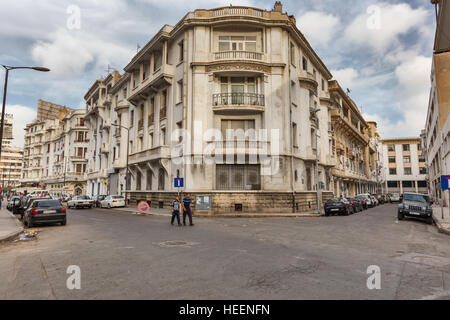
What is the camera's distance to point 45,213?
15.4 m

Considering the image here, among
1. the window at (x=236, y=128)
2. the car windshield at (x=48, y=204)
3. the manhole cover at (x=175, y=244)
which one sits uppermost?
the window at (x=236, y=128)

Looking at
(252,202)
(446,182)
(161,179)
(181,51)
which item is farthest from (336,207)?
(181,51)

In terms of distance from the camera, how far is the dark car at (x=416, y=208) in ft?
59.1

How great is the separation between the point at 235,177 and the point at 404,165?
83.6m

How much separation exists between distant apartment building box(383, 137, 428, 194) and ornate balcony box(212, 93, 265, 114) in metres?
81.0

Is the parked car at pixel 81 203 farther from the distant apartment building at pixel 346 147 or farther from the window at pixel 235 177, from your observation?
the distant apartment building at pixel 346 147

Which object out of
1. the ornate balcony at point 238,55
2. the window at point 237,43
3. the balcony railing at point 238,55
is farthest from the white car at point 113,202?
the window at point 237,43

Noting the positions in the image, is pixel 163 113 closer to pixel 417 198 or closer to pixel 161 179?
pixel 161 179

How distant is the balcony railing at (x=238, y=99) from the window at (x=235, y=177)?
5193 millimetres

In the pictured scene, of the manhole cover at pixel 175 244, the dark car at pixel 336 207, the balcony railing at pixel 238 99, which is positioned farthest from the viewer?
the balcony railing at pixel 238 99

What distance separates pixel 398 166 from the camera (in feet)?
294
